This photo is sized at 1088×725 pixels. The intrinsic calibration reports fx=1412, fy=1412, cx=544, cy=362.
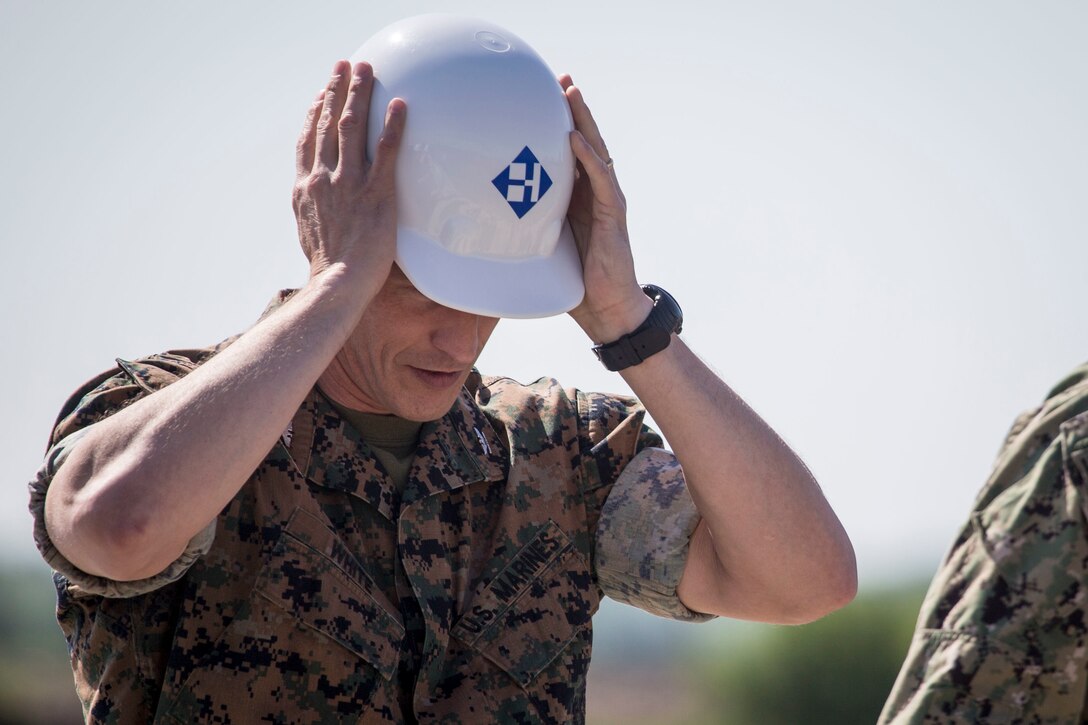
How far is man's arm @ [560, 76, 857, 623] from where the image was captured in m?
4.25

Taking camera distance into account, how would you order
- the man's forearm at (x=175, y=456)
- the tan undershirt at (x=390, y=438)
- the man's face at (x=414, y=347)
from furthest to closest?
1. the tan undershirt at (x=390, y=438)
2. the man's face at (x=414, y=347)
3. the man's forearm at (x=175, y=456)

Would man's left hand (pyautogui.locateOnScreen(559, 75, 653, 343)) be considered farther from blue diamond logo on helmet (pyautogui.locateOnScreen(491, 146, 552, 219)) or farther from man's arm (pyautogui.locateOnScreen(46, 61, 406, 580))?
man's arm (pyautogui.locateOnScreen(46, 61, 406, 580))

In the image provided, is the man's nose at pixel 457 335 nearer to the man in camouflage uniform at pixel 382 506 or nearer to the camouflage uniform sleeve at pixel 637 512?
the man in camouflage uniform at pixel 382 506

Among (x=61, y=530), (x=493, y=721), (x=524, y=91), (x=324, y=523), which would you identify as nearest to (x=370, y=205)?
(x=524, y=91)

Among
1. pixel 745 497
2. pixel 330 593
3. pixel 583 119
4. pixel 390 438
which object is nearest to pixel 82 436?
pixel 330 593

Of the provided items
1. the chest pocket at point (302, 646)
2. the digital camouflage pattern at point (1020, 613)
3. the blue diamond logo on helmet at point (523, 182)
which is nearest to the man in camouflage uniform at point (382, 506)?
the chest pocket at point (302, 646)

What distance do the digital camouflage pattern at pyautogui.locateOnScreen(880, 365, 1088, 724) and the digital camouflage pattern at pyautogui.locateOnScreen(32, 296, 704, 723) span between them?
1973 millimetres

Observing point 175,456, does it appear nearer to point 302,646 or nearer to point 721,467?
point 302,646

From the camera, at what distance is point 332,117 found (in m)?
4.14

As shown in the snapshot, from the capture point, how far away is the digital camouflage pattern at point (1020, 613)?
7.69 ft

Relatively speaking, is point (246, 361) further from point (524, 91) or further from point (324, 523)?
point (524, 91)

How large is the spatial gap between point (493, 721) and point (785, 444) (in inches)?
48.3

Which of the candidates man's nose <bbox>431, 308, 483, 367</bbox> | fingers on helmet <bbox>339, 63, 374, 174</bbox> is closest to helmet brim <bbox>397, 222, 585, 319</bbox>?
man's nose <bbox>431, 308, 483, 367</bbox>

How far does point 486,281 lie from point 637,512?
94 cm
